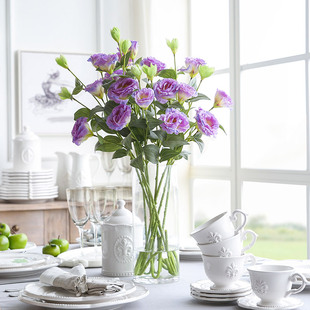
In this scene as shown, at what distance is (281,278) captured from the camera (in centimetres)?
141

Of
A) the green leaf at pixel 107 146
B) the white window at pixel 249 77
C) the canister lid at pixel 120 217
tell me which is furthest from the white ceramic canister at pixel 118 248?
the white window at pixel 249 77

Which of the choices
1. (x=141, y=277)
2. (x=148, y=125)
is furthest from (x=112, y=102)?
(x=141, y=277)

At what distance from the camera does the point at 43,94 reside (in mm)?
4242

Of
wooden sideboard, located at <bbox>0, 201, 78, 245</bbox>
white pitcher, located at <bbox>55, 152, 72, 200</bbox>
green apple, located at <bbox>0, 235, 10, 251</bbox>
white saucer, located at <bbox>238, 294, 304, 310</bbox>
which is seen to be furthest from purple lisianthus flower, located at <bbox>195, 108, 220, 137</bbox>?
white pitcher, located at <bbox>55, 152, 72, 200</bbox>

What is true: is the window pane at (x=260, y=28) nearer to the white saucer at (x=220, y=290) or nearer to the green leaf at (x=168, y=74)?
the green leaf at (x=168, y=74)

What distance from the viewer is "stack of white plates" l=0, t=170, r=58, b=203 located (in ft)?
12.5

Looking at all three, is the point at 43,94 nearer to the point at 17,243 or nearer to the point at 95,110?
the point at 17,243

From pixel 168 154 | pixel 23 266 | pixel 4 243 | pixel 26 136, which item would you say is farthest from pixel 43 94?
pixel 168 154

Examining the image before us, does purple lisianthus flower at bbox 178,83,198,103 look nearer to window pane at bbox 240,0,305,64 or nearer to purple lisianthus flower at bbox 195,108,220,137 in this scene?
purple lisianthus flower at bbox 195,108,220,137

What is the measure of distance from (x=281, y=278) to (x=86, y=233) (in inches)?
44.4

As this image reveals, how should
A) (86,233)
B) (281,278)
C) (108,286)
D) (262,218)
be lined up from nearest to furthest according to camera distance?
(281,278)
(108,286)
(86,233)
(262,218)

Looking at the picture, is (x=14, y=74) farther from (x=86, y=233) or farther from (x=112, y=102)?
(x=112, y=102)

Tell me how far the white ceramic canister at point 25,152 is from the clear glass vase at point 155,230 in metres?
2.26

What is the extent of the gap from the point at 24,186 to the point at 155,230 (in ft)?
7.40
